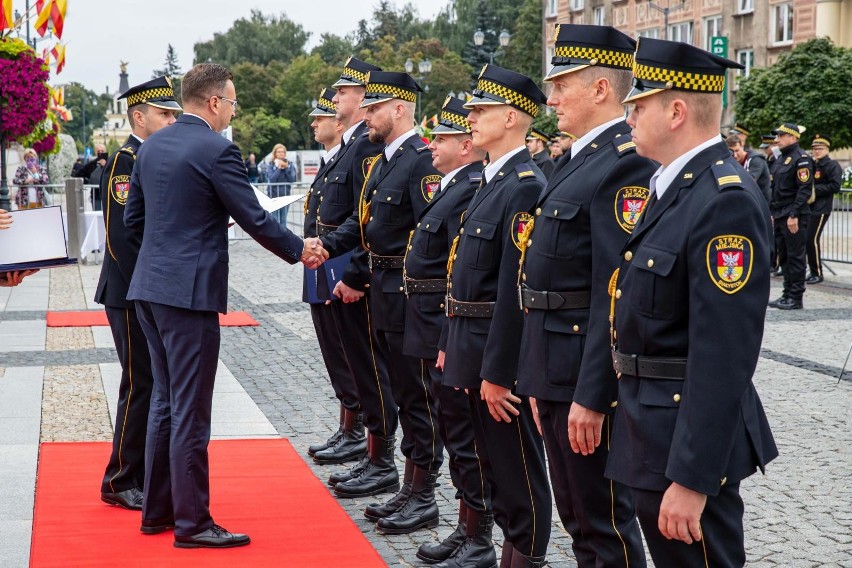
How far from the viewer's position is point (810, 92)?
34594 mm

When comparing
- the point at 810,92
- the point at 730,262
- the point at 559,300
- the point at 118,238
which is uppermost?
the point at 810,92

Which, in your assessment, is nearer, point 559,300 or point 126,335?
point 559,300

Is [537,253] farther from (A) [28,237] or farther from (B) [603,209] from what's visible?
(A) [28,237]

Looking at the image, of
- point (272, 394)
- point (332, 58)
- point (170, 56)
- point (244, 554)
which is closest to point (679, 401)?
point (244, 554)

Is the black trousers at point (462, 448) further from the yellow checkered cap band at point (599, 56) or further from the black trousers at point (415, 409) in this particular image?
the yellow checkered cap band at point (599, 56)

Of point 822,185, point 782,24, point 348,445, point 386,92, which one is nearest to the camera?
point 386,92

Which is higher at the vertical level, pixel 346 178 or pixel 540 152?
pixel 540 152

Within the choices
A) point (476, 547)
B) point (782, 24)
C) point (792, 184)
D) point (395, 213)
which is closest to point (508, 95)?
point (395, 213)

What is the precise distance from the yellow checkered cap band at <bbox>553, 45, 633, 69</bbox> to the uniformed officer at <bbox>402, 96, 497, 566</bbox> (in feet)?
4.31

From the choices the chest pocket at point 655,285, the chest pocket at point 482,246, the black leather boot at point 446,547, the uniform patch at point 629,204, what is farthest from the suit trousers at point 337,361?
Answer: the chest pocket at point 655,285

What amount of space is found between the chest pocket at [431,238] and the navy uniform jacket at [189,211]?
849mm

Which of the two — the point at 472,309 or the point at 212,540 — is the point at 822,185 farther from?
the point at 212,540

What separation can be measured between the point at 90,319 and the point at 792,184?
957cm

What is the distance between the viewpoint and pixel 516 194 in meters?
4.78
